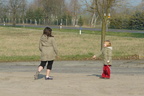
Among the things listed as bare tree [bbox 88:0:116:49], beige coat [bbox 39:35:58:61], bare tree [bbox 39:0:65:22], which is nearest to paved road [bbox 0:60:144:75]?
bare tree [bbox 88:0:116:49]

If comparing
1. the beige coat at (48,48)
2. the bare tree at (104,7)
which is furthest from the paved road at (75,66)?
the beige coat at (48,48)

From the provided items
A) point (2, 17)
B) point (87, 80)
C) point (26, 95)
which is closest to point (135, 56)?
point (87, 80)

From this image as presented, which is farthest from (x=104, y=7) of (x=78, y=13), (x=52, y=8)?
(x=52, y=8)

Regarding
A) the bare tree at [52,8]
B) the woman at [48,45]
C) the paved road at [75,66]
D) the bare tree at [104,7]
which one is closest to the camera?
the woman at [48,45]

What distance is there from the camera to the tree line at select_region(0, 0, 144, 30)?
48.9ft

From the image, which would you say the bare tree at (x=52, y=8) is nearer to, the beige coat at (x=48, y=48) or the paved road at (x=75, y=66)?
the paved road at (x=75, y=66)

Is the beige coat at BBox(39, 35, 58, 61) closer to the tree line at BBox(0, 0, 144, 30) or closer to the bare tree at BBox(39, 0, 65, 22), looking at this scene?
the tree line at BBox(0, 0, 144, 30)

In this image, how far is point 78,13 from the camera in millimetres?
15758

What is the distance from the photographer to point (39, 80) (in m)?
9.36

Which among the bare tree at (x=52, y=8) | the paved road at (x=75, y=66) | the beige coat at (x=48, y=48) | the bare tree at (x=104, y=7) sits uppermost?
the bare tree at (x=52, y=8)

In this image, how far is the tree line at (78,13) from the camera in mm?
14898

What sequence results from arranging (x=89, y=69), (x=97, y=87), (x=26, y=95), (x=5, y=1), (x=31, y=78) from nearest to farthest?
(x=26, y=95) → (x=97, y=87) → (x=31, y=78) → (x=89, y=69) → (x=5, y=1)

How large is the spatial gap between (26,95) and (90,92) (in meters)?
1.62

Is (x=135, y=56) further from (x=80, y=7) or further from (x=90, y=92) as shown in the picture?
(x=90, y=92)
